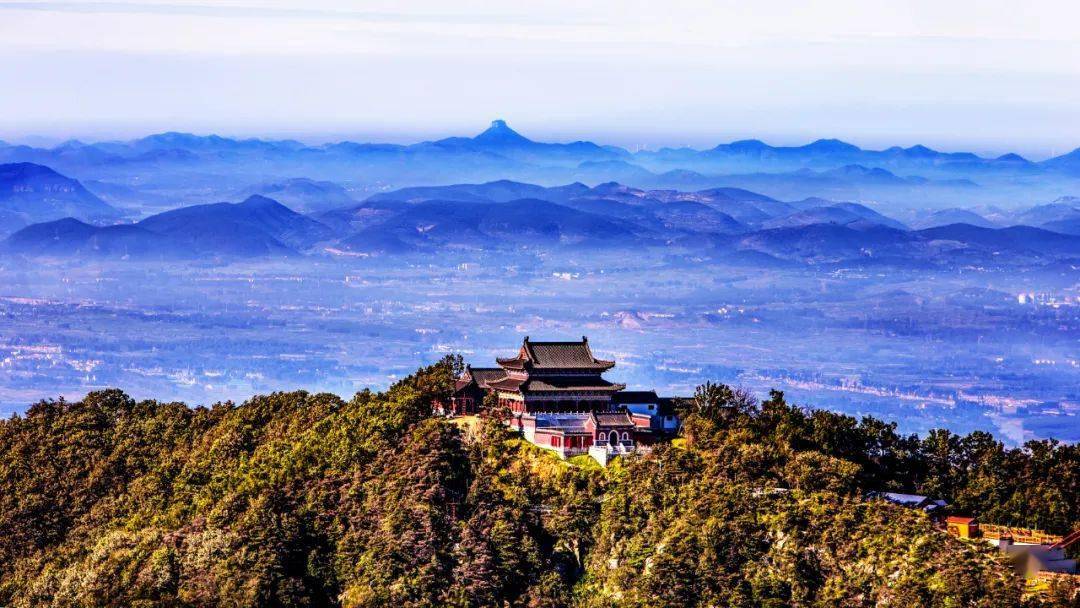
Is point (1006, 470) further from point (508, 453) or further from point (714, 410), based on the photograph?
point (508, 453)

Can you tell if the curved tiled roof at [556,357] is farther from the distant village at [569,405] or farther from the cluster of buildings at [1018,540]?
the cluster of buildings at [1018,540]

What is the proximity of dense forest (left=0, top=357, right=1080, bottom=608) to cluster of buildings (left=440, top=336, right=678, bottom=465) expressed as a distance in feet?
4.73

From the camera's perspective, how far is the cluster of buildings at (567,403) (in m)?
97.9

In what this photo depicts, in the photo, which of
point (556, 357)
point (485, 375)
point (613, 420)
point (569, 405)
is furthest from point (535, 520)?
point (485, 375)

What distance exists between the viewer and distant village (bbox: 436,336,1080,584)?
3846 inches

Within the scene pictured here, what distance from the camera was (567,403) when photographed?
102438mm

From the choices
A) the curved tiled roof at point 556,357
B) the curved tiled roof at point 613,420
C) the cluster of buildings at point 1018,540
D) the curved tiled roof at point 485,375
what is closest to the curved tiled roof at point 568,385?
the curved tiled roof at point 556,357

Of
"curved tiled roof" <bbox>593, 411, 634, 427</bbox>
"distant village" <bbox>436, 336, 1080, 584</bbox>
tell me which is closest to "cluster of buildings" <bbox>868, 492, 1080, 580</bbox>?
"distant village" <bbox>436, 336, 1080, 584</bbox>

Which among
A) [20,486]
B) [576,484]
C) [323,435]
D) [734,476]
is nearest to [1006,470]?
[734,476]

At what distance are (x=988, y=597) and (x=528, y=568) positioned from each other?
2248 centimetres

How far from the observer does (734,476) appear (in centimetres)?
8981

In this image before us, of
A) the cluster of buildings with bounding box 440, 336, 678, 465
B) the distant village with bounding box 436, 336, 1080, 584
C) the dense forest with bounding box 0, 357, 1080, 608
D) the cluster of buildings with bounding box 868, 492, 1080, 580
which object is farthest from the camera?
the cluster of buildings with bounding box 440, 336, 678, 465

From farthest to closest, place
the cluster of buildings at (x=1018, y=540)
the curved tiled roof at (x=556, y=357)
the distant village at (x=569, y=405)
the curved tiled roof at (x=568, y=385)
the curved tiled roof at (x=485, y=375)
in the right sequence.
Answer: the curved tiled roof at (x=485, y=375)
the curved tiled roof at (x=556, y=357)
the curved tiled roof at (x=568, y=385)
the distant village at (x=569, y=405)
the cluster of buildings at (x=1018, y=540)

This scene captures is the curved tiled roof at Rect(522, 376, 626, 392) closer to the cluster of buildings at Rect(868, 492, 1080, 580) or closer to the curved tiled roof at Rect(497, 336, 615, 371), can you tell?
the curved tiled roof at Rect(497, 336, 615, 371)
